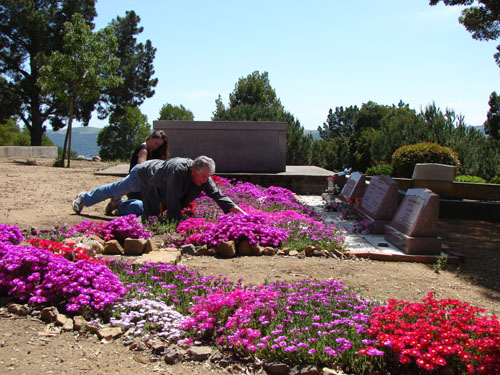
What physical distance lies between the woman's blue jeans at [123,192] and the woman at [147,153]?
108 mm

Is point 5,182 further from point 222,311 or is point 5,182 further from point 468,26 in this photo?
point 468,26

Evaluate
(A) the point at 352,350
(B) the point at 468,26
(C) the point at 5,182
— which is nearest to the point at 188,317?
(A) the point at 352,350

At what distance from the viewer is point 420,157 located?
13984 mm

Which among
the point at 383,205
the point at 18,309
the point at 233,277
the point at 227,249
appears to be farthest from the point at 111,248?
the point at 383,205

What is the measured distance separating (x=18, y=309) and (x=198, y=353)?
4.67 ft

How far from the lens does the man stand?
6.44 metres

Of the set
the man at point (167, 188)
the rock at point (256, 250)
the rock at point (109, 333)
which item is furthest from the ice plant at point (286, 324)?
the man at point (167, 188)

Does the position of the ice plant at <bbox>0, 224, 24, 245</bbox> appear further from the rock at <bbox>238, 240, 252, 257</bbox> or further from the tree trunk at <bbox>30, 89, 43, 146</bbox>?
the tree trunk at <bbox>30, 89, 43, 146</bbox>

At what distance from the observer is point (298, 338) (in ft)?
9.63

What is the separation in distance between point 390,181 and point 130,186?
4052mm

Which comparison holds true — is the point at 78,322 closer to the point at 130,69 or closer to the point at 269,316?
the point at 269,316

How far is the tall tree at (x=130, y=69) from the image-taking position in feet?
123

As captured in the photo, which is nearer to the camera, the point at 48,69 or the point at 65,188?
the point at 65,188

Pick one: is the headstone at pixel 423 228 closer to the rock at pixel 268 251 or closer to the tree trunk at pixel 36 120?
the rock at pixel 268 251
